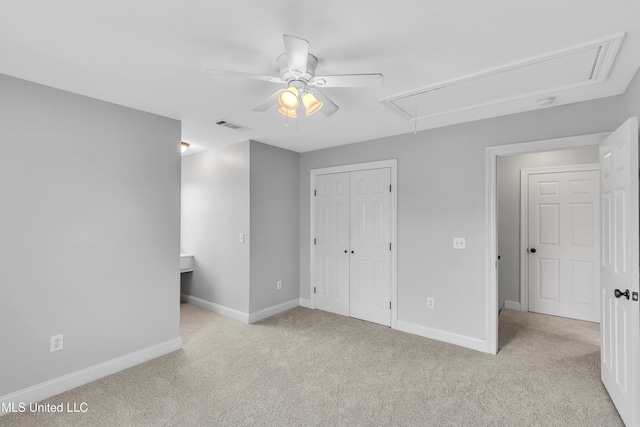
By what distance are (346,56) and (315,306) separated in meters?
3.39

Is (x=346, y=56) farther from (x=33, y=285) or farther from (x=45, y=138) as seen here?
(x=33, y=285)

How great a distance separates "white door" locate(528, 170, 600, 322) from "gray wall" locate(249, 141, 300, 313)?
3.25 metres

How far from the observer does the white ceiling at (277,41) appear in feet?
4.67

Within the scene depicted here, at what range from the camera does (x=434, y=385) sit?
2.42 metres

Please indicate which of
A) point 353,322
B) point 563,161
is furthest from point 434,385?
point 563,161

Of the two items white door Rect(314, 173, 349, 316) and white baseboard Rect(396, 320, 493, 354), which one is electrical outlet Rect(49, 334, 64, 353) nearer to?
white door Rect(314, 173, 349, 316)

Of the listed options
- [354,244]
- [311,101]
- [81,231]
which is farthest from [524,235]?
[81,231]

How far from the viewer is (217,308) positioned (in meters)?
4.17

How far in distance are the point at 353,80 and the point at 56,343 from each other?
111 inches

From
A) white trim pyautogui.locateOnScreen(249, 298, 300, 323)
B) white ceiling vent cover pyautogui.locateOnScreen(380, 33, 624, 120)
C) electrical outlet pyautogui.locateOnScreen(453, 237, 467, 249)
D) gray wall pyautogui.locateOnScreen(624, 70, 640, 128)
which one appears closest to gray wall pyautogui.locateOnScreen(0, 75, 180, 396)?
white trim pyautogui.locateOnScreen(249, 298, 300, 323)

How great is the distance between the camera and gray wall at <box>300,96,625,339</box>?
2857mm

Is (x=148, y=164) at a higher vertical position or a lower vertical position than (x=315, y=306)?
higher

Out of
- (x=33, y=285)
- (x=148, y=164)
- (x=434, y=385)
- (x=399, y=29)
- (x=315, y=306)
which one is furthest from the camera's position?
(x=315, y=306)

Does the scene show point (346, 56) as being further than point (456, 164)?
No
